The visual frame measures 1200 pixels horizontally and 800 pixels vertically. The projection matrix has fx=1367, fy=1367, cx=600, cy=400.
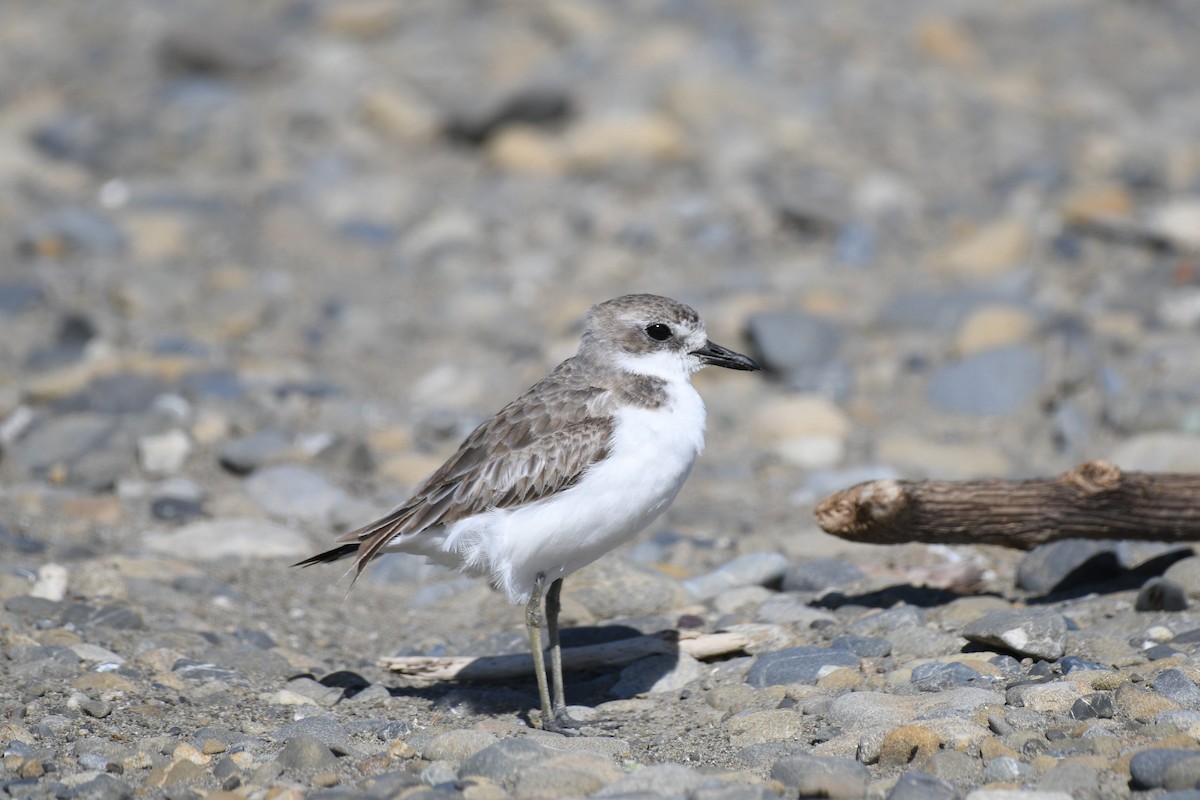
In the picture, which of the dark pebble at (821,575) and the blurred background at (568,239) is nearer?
the dark pebble at (821,575)

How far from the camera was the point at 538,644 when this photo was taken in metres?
6.44

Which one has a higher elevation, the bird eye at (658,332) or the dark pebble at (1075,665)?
the bird eye at (658,332)

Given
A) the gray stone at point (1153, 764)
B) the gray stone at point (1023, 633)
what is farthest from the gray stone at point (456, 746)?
the gray stone at point (1153, 764)

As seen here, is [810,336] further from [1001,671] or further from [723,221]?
[1001,671]

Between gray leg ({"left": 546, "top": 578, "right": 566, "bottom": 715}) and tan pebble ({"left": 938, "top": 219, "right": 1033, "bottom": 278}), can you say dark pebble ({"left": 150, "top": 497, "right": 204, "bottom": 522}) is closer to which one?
gray leg ({"left": 546, "top": 578, "right": 566, "bottom": 715})

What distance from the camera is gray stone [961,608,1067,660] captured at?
6.21m

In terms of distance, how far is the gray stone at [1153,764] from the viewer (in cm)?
478

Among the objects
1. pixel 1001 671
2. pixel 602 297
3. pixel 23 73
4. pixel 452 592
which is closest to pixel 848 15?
pixel 602 297

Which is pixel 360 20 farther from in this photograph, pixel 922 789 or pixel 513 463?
pixel 922 789

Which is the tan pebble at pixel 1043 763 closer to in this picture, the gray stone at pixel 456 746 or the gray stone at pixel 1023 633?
the gray stone at pixel 1023 633

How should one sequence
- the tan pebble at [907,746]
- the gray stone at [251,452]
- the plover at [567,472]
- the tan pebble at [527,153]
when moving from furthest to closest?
the tan pebble at [527,153] → the gray stone at [251,452] → the plover at [567,472] → the tan pebble at [907,746]

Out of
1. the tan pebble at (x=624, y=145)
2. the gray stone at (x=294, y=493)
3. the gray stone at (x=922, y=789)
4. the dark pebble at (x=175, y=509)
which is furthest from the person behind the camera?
the tan pebble at (x=624, y=145)

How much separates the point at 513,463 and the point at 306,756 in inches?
66.8

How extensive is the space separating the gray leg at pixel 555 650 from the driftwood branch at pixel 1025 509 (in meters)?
1.40
